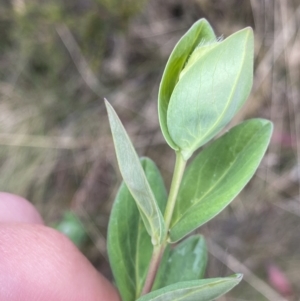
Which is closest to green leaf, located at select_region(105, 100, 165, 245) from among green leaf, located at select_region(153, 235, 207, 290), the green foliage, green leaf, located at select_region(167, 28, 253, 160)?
the green foliage

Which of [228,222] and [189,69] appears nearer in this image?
[189,69]

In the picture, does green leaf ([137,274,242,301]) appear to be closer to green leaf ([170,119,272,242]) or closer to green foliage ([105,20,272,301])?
green foliage ([105,20,272,301])

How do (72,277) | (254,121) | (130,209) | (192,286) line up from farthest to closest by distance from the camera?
1. (72,277)
2. (130,209)
3. (254,121)
4. (192,286)

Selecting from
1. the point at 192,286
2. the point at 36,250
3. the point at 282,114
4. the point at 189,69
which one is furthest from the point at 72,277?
the point at 282,114

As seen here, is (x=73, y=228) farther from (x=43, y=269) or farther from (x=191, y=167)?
(x=191, y=167)

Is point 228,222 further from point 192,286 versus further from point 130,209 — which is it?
point 192,286

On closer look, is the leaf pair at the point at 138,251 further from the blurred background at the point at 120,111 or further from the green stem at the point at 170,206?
the blurred background at the point at 120,111

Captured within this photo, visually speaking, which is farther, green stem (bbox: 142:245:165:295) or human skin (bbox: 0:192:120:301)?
human skin (bbox: 0:192:120:301)
